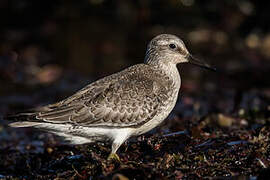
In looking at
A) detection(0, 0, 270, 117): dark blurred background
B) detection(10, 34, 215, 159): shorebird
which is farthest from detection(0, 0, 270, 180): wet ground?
detection(10, 34, 215, 159): shorebird

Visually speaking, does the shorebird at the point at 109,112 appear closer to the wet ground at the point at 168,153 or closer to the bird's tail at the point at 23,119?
the bird's tail at the point at 23,119

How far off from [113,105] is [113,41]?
793 centimetres

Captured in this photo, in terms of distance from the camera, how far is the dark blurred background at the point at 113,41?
496 inches

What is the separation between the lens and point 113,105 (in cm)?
663

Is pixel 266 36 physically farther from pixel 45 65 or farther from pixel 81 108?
pixel 81 108

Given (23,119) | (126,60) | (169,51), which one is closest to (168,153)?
(169,51)

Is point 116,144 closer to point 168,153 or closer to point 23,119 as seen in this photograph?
point 168,153

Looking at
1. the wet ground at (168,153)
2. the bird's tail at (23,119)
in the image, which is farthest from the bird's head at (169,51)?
the bird's tail at (23,119)

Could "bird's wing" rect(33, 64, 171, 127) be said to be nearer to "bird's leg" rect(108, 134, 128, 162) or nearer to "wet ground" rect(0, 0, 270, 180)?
"bird's leg" rect(108, 134, 128, 162)

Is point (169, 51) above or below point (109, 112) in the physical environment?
above

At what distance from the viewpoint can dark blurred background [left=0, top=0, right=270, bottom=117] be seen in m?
12.6

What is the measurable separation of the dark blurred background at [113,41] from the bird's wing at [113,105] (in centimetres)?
512

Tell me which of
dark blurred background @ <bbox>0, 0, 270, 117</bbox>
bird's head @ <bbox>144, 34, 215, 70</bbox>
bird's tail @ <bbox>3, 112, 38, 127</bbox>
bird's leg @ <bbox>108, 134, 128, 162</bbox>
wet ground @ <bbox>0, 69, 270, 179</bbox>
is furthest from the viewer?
dark blurred background @ <bbox>0, 0, 270, 117</bbox>

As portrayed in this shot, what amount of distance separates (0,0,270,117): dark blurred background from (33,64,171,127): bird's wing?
16.8ft
